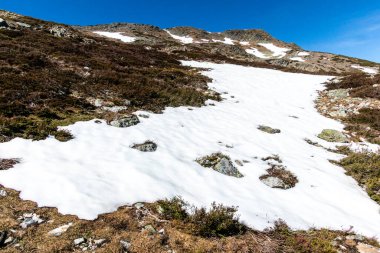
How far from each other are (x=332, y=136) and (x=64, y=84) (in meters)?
16.4

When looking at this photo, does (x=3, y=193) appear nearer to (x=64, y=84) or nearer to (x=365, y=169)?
(x=64, y=84)

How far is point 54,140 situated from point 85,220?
17.9 ft

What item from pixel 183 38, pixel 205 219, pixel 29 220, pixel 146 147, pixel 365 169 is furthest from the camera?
pixel 183 38

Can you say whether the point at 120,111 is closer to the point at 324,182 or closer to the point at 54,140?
the point at 54,140

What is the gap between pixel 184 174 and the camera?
32.7 ft

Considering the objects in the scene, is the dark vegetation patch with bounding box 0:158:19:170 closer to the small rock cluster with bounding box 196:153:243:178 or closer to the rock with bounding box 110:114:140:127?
the rock with bounding box 110:114:140:127

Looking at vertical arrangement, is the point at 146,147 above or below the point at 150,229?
above

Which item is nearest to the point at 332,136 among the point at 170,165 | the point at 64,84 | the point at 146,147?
the point at 170,165

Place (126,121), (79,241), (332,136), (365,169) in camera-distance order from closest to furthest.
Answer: (79,241)
(365,169)
(126,121)
(332,136)

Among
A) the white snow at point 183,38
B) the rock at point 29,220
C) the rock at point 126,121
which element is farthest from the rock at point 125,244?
the white snow at point 183,38

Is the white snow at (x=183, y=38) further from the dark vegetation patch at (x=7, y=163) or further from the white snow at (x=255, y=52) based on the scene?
the dark vegetation patch at (x=7, y=163)

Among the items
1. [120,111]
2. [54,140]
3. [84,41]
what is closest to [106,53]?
[84,41]

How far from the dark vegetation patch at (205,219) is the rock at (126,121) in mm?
6817

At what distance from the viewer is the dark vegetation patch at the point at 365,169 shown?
1060 cm
